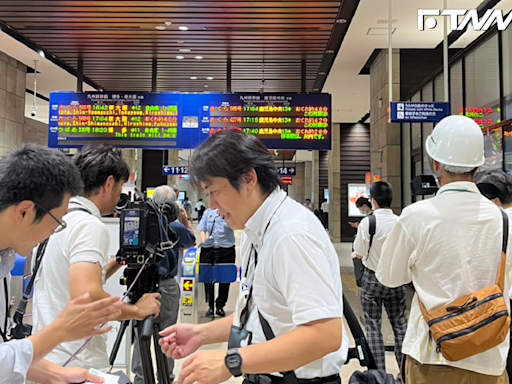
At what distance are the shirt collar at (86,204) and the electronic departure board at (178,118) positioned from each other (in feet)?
14.3

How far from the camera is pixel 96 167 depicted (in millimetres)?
1856

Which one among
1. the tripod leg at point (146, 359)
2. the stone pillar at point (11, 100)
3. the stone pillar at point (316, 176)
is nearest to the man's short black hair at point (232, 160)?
the tripod leg at point (146, 359)

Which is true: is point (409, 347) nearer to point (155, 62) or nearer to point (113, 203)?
point (113, 203)

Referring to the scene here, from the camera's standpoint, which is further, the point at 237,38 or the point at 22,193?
the point at 237,38

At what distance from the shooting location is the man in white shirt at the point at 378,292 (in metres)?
3.46

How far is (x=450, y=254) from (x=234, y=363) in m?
0.97

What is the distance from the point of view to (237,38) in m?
5.98

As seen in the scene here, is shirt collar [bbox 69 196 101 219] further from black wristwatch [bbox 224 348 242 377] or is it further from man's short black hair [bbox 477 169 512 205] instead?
man's short black hair [bbox 477 169 512 205]

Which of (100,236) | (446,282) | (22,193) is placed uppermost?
(22,193)

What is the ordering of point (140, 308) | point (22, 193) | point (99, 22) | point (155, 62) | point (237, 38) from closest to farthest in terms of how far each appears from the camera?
1. point (22, 193)
2. point (140, 308)
3. point (99, 22)
4. point (237, 38)
5. point (155, 62)

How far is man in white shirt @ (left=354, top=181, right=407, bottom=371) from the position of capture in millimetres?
3455

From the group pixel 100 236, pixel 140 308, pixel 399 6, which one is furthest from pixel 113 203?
pixel 399 6

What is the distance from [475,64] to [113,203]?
582 cm

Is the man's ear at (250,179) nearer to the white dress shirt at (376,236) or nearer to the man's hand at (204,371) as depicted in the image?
the man's hand at (204,371)
